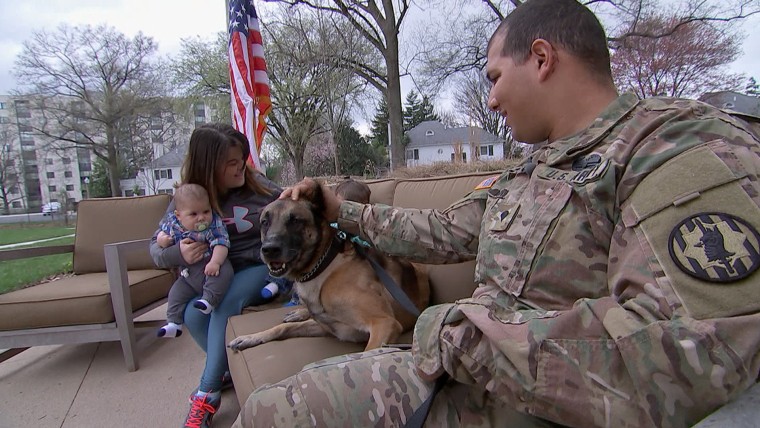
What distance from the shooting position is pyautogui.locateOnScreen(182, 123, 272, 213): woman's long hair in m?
2.58

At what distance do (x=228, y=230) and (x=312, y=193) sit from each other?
960 millimetres

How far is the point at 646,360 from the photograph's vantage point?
62 cm

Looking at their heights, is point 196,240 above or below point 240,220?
below

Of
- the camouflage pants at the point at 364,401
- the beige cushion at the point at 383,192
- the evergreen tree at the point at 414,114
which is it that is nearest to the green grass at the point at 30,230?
the beige cushion at the point at 383,192

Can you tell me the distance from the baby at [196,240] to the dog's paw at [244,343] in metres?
0.53

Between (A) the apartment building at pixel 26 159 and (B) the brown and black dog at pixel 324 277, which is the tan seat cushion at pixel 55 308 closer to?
(B) the brown and black dog at pixel 324 277

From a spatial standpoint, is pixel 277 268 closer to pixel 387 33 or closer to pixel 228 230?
pixel 228 230

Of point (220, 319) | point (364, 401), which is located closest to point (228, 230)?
point (220, 319)

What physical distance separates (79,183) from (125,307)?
117ft

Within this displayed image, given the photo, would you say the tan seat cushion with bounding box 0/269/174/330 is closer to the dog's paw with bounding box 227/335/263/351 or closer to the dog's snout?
the dog's paw with bounding box 227/335/263/351

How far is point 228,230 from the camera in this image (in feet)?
8.82

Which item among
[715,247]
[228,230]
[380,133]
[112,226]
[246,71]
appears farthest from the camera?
[380,133]

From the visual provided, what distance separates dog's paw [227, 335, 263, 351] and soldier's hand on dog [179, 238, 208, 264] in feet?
2.43

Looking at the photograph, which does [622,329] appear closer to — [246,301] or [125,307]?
[246,301]
